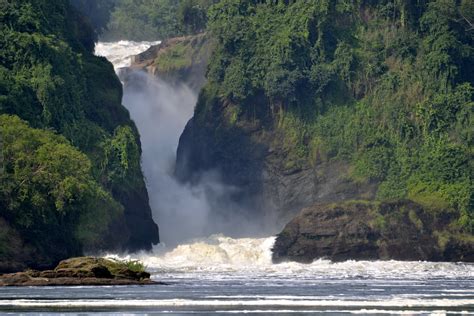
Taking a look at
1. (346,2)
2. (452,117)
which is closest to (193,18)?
(346,2)

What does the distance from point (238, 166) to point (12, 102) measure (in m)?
37.8

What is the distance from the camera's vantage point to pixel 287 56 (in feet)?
545

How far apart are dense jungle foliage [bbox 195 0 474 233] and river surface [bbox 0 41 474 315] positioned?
9.17m

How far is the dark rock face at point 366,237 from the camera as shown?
458 feet

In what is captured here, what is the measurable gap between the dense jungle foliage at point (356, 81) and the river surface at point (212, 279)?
917cm

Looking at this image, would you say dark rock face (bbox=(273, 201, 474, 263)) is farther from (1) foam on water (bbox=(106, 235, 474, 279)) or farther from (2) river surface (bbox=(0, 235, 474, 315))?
(2) river surface (bbox=(0, 235, 474, 315))

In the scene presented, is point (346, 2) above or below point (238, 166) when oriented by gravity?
above

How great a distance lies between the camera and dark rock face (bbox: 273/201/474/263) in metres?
140

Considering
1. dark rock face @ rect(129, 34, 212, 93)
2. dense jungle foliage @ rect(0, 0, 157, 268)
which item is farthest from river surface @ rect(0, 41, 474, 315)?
dense jungle foliage @ rect(0, 0, 157, 268)

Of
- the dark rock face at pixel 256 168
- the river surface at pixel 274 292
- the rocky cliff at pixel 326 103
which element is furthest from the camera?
the dark rock face at pixel 256 168

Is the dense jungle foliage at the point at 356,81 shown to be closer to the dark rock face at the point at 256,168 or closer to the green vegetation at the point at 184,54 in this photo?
the dark rock face at the point at 256,168

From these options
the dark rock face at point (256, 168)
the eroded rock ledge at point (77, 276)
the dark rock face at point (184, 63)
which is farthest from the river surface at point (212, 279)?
the dark rock face at point (256, 168)

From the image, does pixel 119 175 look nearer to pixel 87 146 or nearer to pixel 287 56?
pixel 87 146

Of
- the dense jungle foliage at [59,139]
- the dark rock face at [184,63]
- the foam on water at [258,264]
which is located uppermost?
the dark rock face at [184,63]
